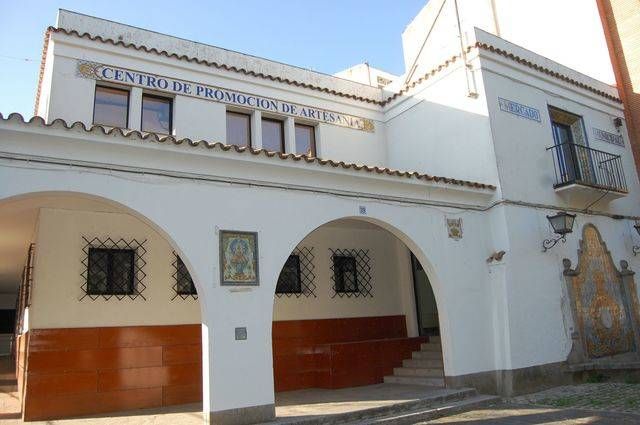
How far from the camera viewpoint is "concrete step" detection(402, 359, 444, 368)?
940 cm

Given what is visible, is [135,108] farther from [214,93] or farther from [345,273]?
[345,273]

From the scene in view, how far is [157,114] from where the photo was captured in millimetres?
9250

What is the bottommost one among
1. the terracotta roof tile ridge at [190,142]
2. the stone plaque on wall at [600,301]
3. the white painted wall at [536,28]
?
the stone plaque on wall at [600,301]

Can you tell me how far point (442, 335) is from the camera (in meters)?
8.30

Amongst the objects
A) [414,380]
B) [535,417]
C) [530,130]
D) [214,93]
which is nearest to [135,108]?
[214,93]

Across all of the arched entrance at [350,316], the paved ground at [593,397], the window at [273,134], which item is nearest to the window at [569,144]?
the arched entrance at [350,316]

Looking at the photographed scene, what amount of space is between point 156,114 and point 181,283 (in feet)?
10.00

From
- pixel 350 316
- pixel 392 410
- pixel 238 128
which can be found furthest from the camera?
pixel 350 316

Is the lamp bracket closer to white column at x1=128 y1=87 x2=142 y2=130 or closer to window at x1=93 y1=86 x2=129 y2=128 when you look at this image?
white column at x1=128 y1=87 x2=142 y2=130

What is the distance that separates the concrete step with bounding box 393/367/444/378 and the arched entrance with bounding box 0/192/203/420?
3.63 meters

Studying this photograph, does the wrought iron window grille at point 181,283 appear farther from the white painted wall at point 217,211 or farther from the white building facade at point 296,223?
the white painted wall at point 217,211

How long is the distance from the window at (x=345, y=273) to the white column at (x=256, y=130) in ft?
8.63

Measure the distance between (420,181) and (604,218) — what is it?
5.07 metres

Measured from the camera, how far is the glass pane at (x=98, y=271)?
776 cm
